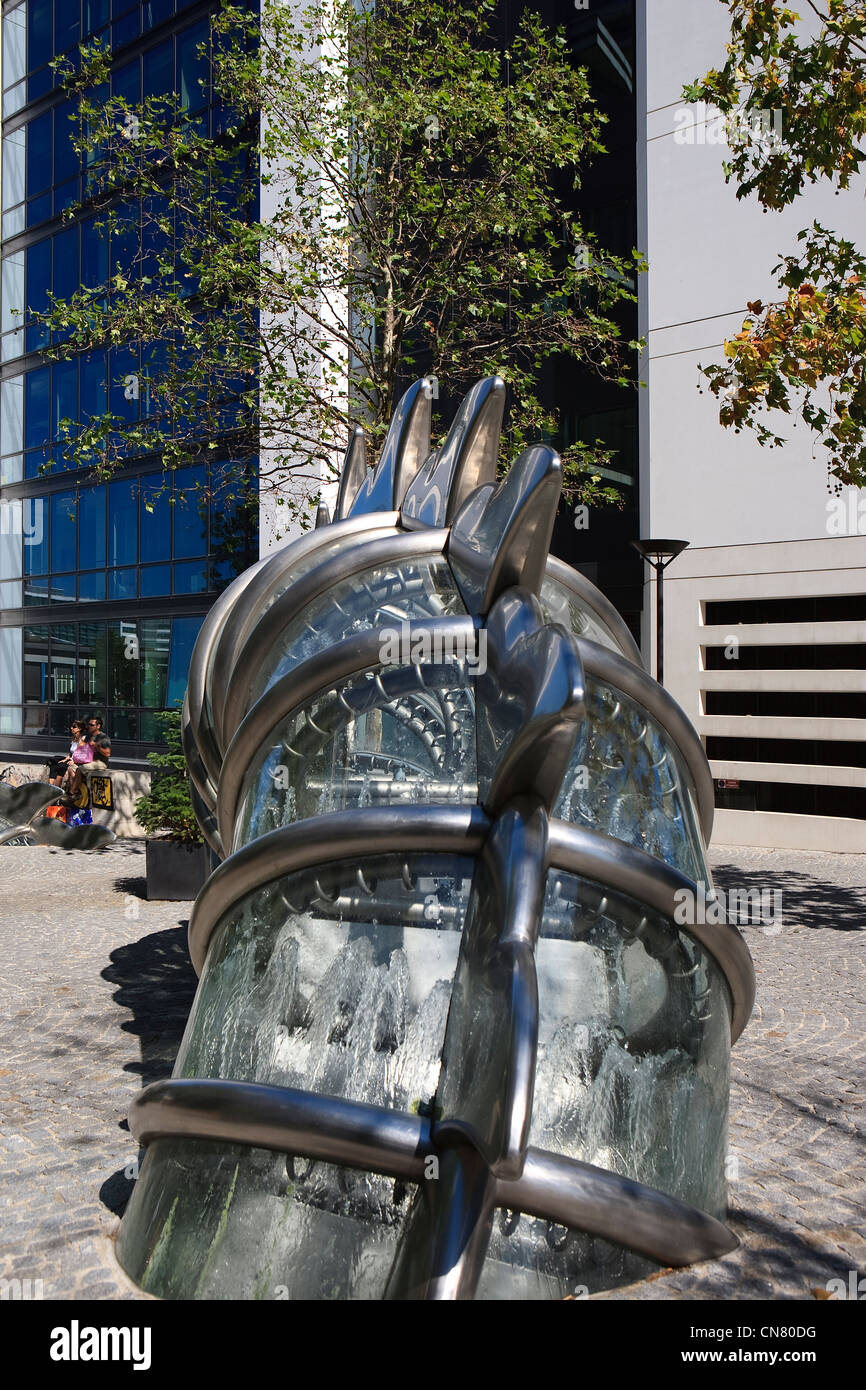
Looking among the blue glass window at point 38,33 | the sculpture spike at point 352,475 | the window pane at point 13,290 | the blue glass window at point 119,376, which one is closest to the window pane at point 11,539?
the window pane at point 13,290

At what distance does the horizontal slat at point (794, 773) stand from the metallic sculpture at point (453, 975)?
40.6 feet

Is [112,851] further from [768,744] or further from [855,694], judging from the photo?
[855,694]

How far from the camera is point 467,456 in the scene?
4.78 metres

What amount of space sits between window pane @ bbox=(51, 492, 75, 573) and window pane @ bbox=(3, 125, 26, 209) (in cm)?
793

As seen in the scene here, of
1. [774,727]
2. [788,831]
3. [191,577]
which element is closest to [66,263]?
[191,577]

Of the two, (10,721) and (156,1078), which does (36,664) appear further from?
(156,1078)

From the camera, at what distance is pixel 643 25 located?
18.0 m

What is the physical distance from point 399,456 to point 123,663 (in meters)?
A: 22.5

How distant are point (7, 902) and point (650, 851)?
1071 centimetres

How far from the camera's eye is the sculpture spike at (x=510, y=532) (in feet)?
11.9

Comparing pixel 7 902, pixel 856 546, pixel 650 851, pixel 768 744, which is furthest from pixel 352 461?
pixel 768 744

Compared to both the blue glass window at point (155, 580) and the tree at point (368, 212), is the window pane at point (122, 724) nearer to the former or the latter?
the blue glass window at point (155, 580)

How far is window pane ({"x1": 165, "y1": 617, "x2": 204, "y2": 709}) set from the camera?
24.6 m

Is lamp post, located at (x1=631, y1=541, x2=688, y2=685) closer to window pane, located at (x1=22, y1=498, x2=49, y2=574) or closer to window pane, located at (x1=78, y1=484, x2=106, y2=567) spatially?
window pane, located at (x1=78, y1=484, x2=106, y2=567)
